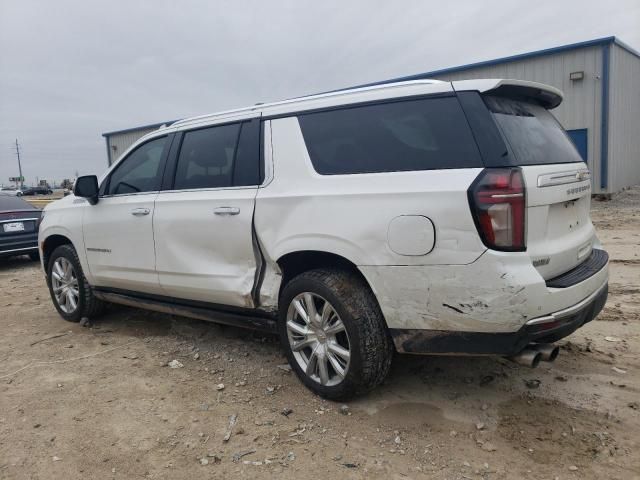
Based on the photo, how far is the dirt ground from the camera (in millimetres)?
2635

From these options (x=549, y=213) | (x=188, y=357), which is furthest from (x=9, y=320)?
(x=549, y=213)

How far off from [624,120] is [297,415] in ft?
52.6

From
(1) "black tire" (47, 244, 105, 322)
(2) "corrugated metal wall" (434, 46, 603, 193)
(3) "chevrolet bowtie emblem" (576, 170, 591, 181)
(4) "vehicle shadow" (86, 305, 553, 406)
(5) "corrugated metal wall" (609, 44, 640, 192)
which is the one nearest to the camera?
(3) "chevrolet bowtie emblem" (576, 170, 591, 181)

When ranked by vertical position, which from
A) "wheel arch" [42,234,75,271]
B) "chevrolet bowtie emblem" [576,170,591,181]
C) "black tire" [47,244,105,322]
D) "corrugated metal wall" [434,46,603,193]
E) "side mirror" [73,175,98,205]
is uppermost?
"corrugated metal wall" [434,46,603,193]

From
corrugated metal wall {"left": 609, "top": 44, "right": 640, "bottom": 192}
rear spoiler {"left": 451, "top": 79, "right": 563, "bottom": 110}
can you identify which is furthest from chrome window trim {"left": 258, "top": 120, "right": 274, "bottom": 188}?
corrugated metal wall {"left": 609, "top": 44, "right": 640, "bottom": 192}

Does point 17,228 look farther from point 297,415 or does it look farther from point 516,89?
point 516,89

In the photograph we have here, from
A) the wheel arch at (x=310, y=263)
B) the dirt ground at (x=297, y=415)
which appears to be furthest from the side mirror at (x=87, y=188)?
the wheel arch at (x=310, y=263)

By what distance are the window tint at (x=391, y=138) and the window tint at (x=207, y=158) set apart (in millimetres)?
664

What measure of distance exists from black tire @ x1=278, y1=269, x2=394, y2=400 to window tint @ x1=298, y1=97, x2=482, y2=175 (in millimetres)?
664

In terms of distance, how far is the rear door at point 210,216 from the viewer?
Answer: 140 inches

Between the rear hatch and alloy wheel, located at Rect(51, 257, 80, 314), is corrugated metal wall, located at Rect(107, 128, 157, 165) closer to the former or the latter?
alloy wheel, located at Rect(51, 257, 80, 314)

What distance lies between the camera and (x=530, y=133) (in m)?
2.92

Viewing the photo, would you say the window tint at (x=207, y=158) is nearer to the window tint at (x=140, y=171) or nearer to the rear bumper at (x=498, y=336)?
the window tint at (x=140, y=171)

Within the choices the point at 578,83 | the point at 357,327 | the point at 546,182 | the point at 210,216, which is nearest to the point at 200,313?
the point at 210,216
